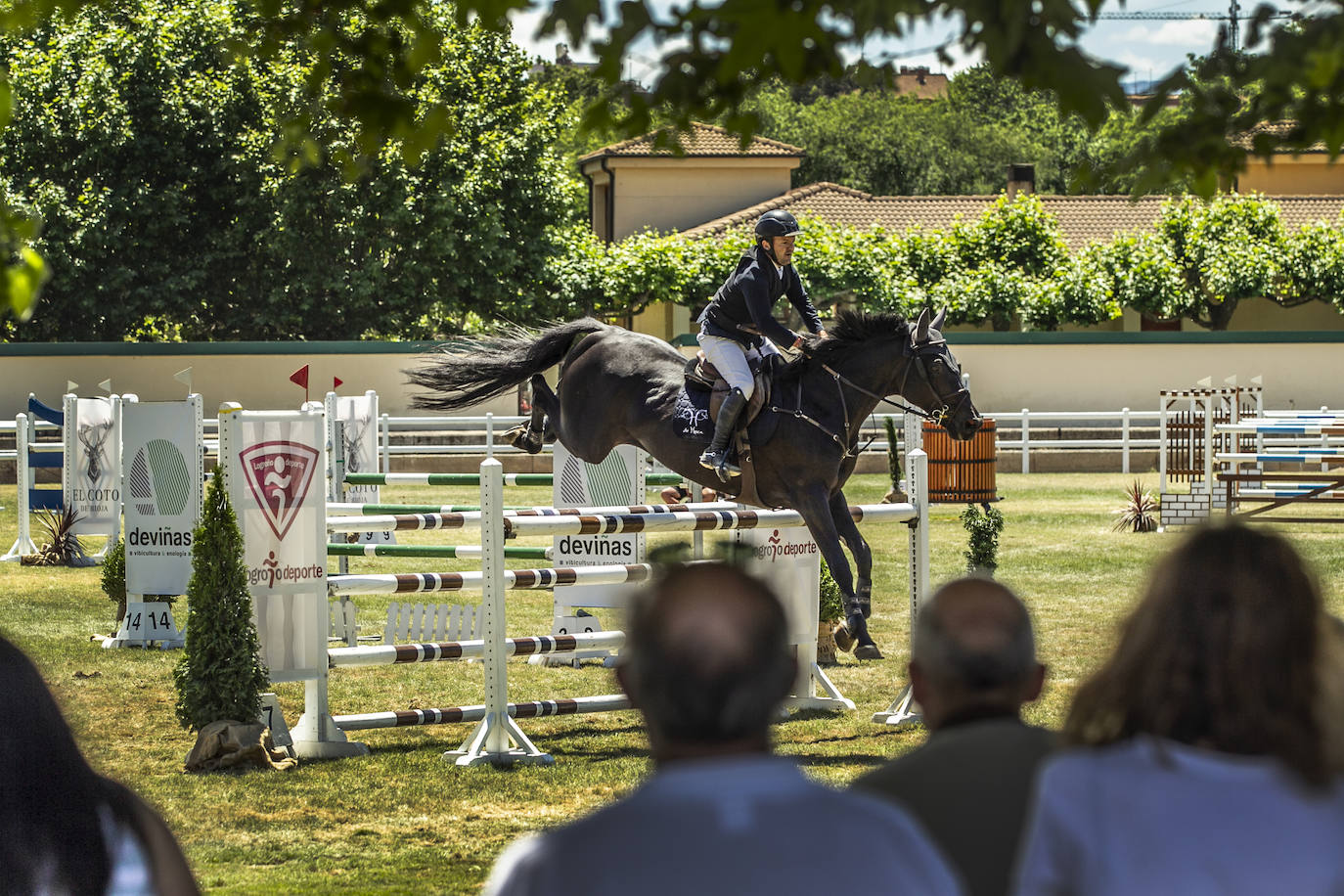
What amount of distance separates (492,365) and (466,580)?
2894 millimetres

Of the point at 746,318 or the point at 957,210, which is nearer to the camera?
the point at 746,318

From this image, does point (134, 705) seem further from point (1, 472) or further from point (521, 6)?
point (1, 472)

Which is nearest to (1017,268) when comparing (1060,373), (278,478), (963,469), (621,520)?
(1060,373)

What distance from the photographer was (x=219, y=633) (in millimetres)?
6992

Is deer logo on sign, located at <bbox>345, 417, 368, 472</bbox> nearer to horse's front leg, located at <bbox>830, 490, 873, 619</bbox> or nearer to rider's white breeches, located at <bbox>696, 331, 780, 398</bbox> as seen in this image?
rider's white breeches, located at <bbox>696, 331, 780, 398</bbox>

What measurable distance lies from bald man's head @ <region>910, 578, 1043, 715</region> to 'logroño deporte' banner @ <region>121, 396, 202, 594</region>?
879 cm

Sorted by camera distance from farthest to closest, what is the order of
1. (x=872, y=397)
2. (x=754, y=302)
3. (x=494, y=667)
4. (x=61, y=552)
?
(x=61, y=552) < (x=872, y=397) < (x=754, y=302) < (x=494, y=667)

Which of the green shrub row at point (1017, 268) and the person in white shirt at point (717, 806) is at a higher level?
the green shrub row at point (1017, 268)

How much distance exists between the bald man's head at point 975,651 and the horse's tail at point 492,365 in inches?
321

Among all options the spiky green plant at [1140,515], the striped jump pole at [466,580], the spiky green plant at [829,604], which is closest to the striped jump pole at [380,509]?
the striped jump pole at [466,580]

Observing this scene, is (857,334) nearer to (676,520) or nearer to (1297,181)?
(676,520)

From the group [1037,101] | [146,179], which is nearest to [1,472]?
[146,179]

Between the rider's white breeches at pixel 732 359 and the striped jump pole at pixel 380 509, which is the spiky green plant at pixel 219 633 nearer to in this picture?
the striped jump pole at pixel 380 509

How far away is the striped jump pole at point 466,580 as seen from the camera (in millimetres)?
7578
